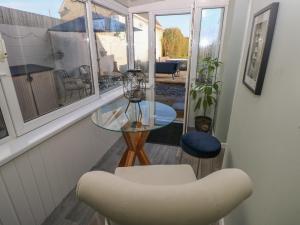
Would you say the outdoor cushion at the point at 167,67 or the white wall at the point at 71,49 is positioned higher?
the white wall at the point at 71,49

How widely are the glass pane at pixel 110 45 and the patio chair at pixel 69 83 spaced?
45cm

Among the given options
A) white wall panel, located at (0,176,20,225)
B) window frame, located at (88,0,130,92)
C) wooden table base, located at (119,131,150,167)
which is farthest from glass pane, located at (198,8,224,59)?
Result: white wall panel, located at (0,176,20,225)

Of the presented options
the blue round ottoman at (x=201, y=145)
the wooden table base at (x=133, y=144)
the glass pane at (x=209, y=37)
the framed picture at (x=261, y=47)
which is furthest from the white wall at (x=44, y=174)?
the glass pane at (x=209, y=37)

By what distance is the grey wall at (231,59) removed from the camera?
2.19m

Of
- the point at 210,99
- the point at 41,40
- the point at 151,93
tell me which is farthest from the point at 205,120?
the point at 41,40

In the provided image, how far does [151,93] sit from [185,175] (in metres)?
2.51

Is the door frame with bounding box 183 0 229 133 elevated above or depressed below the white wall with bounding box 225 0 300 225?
above

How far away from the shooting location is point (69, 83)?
2092mm

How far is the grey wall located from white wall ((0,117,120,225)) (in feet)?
6.06

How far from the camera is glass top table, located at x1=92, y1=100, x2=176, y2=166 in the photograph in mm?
1697

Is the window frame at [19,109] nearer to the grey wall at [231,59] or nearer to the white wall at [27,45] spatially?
the white wall at [27,45]

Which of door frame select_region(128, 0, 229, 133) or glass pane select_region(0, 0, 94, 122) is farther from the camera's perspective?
door frame select_region(128, 0, 229, 133)

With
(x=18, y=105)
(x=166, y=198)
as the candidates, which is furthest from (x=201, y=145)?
(x=18, y=105)

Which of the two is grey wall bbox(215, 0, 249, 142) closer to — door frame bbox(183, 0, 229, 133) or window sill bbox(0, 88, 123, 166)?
door frame bbox(183, 0, 229, 133)
